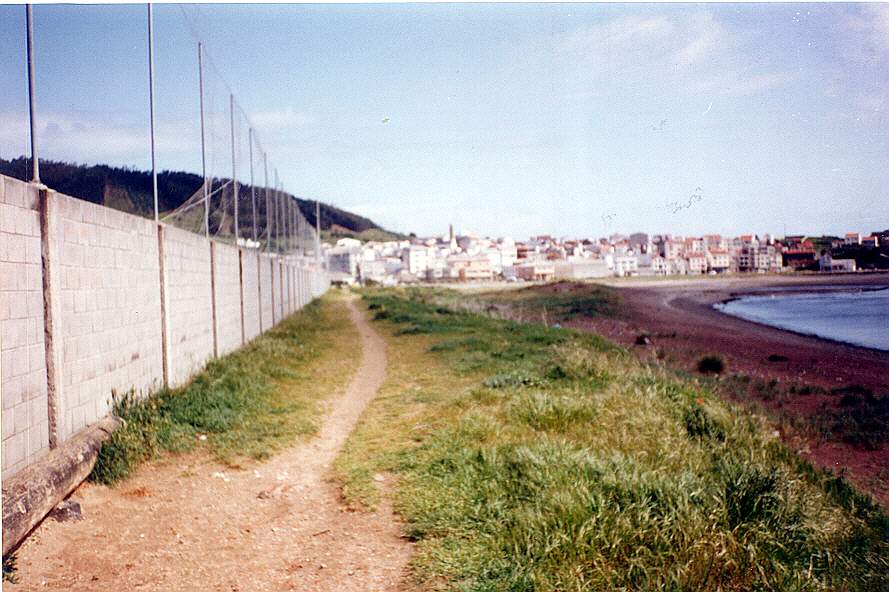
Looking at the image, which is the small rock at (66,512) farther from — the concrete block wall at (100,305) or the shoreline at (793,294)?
the shoreline at (793,294)

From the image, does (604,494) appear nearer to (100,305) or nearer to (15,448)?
(15,448)

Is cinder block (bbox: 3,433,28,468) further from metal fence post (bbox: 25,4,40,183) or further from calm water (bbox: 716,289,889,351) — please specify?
calm water (bbox: 716,289,889,351)

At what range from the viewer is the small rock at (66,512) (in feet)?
13.5

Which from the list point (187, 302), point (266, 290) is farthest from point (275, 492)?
point (266, 290)

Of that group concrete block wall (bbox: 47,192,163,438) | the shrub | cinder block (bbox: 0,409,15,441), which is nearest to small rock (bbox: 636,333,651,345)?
the shrub

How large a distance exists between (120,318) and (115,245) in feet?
2.22

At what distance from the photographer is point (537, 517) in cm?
387

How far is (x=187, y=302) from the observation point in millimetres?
8766

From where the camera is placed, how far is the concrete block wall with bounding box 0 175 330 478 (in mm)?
4105

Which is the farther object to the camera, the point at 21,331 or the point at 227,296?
the point at 227,296

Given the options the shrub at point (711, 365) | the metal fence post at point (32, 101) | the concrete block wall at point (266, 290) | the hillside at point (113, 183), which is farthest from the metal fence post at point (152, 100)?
the shrub at point (711, 365)

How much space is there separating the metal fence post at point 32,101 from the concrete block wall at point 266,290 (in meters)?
11.5

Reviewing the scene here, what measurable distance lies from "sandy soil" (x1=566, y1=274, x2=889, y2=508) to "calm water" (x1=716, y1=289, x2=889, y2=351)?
1.62 ft

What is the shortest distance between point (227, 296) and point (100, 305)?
20.8 ft
